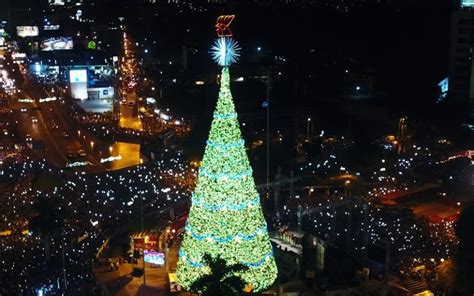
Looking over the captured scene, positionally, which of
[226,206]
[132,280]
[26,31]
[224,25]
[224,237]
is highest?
[26,31]

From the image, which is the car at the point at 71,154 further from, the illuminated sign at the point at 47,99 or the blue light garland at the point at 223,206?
the blue light garland at the point at 223,206

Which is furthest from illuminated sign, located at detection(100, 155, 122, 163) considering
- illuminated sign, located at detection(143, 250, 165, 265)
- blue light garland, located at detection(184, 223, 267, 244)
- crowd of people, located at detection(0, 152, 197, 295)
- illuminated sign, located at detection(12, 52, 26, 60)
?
illuminated sign, located at detection(12, 52, 26, 60)

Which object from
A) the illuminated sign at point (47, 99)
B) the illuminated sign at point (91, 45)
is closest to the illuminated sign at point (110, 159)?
the illuminated sign at point (47, 99)

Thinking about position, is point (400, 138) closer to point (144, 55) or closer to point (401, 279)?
point (401, 279)

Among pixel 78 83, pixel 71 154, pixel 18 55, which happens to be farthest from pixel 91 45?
pixel 71 154

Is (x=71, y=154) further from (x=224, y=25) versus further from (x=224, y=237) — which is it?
(x=224, y=25)

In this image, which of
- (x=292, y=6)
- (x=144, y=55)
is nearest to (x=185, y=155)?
(x=144, y=55)
